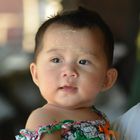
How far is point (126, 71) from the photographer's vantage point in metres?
3.22

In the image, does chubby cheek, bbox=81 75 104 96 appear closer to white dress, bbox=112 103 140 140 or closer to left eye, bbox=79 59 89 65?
left eye, bbox=79 59 89 65

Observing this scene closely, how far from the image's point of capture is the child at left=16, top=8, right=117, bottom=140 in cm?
117

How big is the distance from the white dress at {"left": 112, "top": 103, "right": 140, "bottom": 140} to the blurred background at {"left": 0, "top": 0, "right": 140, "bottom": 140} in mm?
1516

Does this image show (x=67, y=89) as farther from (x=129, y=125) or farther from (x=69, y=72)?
(x=129, y=125)

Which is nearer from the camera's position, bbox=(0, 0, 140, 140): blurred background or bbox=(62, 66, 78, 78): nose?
bbox=(62, 66, 78, 78): nose

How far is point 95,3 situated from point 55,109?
6.71 feet

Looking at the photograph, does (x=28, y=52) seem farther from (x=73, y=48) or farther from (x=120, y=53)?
(x=73, y=48)

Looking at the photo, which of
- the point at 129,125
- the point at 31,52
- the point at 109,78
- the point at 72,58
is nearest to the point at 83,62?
the point at 72,58

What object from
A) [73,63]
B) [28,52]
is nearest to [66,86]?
[73,63]

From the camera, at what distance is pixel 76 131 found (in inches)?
46.3

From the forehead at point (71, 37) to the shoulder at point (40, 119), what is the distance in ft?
0.58

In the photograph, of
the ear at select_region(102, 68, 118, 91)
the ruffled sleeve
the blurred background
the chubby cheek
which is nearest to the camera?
the ruffled sleeve

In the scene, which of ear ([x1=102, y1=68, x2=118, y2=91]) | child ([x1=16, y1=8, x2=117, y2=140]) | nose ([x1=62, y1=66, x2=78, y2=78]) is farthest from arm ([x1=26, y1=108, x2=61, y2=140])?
ear ([x1=102, y1=68, x2=118, y2=91])

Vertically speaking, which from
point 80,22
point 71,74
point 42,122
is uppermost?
point 80,22
